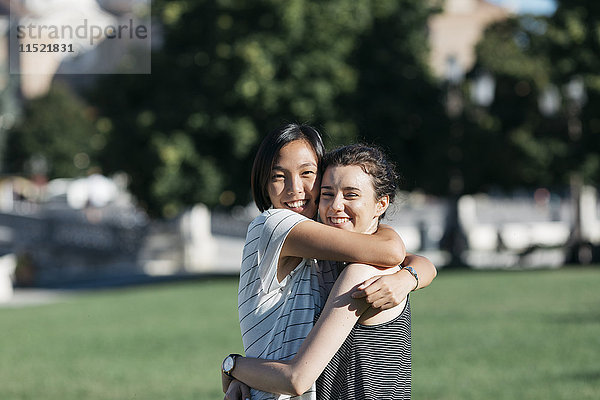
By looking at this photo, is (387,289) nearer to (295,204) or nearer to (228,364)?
(295,204)

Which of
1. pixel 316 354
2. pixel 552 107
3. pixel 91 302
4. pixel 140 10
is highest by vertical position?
pixel 140 10

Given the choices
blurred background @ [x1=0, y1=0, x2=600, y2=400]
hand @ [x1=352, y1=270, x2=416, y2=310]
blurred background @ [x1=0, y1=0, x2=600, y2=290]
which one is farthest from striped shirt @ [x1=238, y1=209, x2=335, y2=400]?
blurred background @ [x1=0, y1=0, x2=600, y2=290]

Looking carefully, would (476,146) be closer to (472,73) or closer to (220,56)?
(472,73)

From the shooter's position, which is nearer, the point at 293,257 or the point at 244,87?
the point at 293,257

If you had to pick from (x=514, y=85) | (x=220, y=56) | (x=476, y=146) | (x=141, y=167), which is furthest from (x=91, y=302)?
(x=514, y=85)

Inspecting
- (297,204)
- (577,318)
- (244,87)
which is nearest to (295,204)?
(297,204)

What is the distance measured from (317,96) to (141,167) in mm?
6075

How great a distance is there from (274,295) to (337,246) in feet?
1.01

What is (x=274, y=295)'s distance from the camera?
10.5 ft

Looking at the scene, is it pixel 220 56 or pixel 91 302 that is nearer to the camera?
pixel 91 302

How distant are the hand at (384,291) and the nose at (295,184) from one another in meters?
0.42

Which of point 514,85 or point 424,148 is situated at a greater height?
point 514,85

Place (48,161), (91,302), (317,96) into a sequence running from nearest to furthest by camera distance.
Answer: (91,302) → (317,96) → (48,161)

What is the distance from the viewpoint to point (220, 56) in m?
28.0
